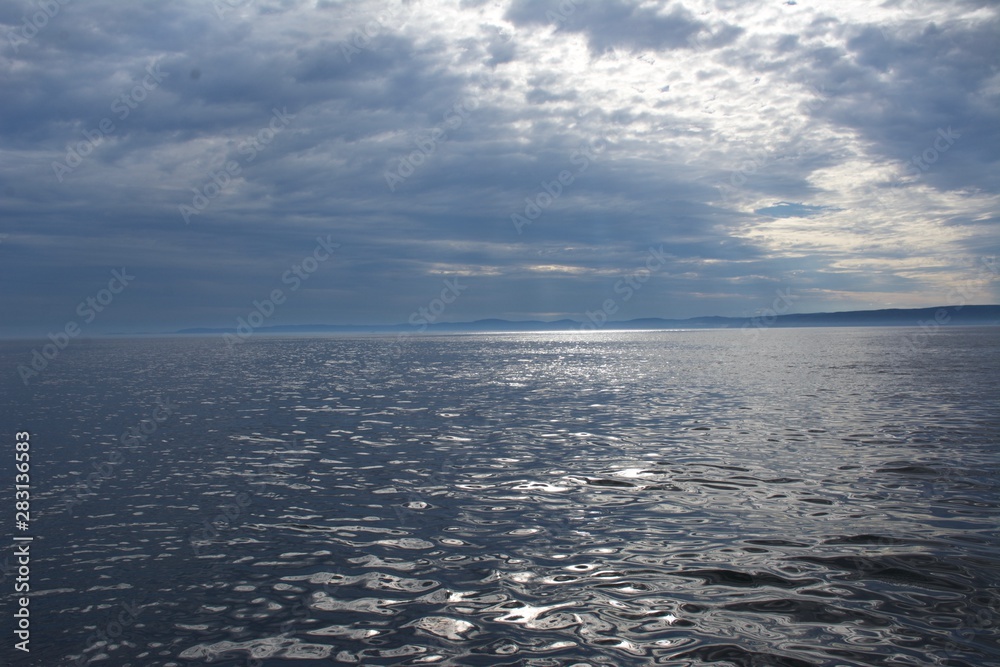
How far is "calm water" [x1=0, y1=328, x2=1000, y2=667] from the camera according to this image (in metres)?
10.3

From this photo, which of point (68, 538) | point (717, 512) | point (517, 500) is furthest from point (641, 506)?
point (68, 538)

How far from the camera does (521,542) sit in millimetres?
15023

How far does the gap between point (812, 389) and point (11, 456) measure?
50274 mm

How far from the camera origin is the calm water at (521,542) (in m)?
10.3
